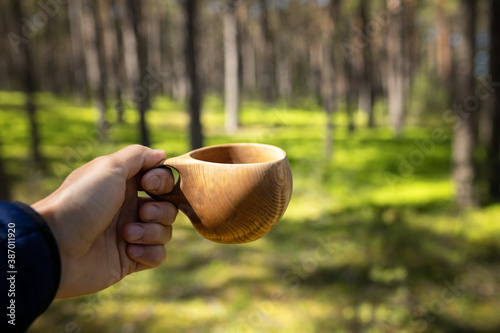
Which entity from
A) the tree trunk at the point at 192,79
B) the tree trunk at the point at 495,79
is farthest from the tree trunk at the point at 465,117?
the tree trunk at the point at 192,79

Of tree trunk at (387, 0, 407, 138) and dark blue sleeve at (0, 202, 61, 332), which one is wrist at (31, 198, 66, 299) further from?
tree trunk at (387, 0, 407, 138)

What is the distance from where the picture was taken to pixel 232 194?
1378 mm

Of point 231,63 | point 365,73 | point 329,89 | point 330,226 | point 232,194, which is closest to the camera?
point 232,194

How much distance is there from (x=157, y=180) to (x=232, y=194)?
35 centimetres

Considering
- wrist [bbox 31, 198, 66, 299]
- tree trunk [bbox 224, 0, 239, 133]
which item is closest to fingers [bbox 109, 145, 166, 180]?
wrist [bbox 31, 198, 66, 299]

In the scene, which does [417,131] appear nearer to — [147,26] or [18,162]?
[18,162]

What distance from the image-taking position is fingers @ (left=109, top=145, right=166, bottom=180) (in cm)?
151

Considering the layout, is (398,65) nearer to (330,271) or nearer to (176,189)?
(330,271)

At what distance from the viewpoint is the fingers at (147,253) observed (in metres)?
1.66

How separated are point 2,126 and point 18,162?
17.4 ft

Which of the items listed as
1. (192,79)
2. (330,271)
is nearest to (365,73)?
(192,79)

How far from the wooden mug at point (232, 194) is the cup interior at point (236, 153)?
63mm

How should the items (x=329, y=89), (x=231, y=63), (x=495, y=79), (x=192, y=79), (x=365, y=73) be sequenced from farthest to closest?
(x=365, y=73), (x=231, y=63), (x=329, y=89), (x=495, y=79), (x=192, y=79)

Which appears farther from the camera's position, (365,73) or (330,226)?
(365,73)
